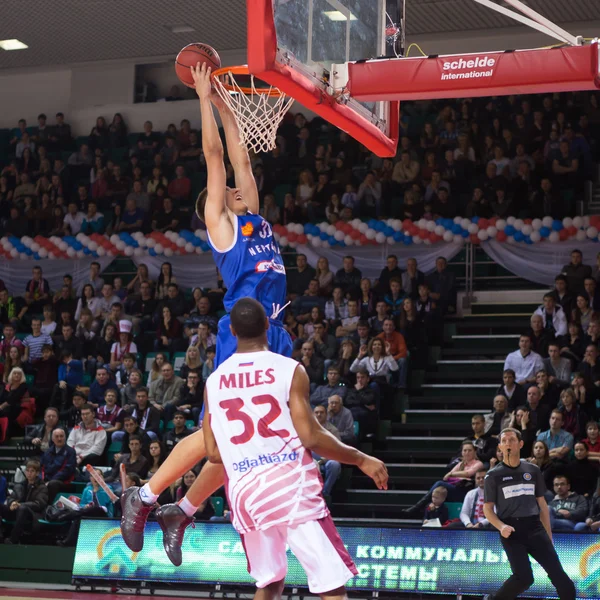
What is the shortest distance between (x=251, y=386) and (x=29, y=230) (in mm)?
16739

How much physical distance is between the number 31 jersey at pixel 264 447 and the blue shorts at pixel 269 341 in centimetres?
121

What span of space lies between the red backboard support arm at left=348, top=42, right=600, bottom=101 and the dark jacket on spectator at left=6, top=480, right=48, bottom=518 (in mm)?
8759

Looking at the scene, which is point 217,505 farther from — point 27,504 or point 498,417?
point 498,417

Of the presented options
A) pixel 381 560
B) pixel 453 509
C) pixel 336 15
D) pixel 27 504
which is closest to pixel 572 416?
pixel 453 509

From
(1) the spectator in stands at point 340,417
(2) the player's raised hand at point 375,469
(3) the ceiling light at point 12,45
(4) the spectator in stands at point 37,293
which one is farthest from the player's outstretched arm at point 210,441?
(3) the ceiling light at point 12,45

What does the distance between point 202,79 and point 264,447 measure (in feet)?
8.76

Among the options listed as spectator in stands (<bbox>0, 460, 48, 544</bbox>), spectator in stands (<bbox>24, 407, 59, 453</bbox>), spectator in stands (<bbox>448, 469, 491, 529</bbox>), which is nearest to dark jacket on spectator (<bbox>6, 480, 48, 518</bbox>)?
spectator in stands (<bbox>0, 460, 48, 544</bbox>)

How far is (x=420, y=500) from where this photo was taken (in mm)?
13914

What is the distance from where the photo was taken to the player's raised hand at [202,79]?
670 centimetres

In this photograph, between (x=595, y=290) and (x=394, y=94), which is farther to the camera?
(x=595, y=290)

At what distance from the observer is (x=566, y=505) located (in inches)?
480

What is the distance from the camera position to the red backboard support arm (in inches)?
285

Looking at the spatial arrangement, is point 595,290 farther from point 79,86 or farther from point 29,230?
point 79,86

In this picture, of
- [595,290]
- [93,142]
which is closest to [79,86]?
[93,142]
